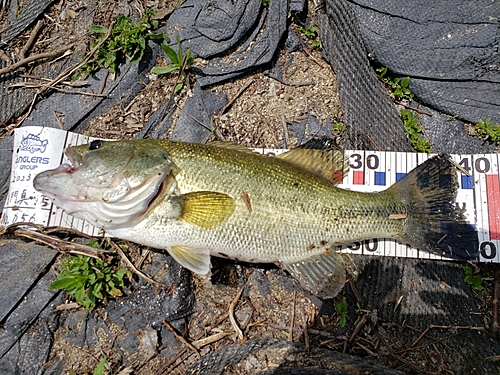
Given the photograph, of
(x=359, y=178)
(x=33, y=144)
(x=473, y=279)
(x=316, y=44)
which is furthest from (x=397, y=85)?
(x=33, y=144)

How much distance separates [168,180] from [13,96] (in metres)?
2.31

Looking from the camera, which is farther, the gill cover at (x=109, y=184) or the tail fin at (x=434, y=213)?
Answer: the tail fin at (x=434, y=213)

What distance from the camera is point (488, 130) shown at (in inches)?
146

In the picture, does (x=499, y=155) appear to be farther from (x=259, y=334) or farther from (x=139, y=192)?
(x=139, y=192)

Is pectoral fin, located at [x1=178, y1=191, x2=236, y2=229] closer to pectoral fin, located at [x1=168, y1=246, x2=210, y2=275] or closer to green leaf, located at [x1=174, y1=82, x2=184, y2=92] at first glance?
pectoral fin, located at [x1=168, y1=246, x2=210, y2=275]

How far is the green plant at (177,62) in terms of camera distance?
375cm

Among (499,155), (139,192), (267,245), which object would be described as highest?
(499,155)

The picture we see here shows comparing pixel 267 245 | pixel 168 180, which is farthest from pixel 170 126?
pixel 267 245

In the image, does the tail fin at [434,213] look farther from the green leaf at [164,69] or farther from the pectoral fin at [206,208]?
the green leaf at [164,69]

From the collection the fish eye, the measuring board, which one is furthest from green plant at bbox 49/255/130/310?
the fish eye

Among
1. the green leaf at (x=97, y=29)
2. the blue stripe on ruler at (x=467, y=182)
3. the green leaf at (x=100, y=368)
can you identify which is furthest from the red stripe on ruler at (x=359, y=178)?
the green leaf at (x=97, y=29)

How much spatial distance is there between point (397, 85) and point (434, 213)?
1.40 m

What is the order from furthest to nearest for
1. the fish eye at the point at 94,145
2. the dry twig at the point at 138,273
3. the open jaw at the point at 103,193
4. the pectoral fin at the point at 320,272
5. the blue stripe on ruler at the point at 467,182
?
the blue stripe on ruler at the point at 467,182, the dry twig at the point at 138,273, the pectoral fin at the point at 320,272, the fish eye at the point at 94,145, the open jaw at the point at 103,193

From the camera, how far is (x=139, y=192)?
2818 mm
